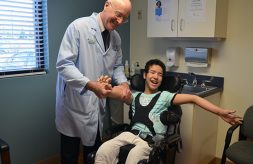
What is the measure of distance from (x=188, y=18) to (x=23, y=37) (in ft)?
4.85

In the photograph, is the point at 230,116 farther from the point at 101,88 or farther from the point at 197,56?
the point at 197,56

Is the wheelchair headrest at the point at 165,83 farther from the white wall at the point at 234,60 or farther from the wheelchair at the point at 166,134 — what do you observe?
the white wall at the point at 234,60

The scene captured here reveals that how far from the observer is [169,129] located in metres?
2.01

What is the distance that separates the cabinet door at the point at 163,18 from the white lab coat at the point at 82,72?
2.68 feet

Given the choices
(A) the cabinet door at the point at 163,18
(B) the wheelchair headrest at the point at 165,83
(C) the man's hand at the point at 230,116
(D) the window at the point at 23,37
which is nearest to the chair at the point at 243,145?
(C) the man's hand at the point at 230,116

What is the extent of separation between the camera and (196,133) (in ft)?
7.69

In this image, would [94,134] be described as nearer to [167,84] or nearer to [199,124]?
[167,84]

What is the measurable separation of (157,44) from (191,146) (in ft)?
4.06

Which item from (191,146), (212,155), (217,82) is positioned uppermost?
(217,82)

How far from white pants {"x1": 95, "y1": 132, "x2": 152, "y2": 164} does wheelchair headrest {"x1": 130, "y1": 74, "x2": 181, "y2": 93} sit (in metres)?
0.47

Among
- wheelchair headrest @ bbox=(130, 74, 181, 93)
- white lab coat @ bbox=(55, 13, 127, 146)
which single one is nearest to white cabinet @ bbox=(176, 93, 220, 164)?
wheelchair headrest @ bbox=(130, 74, 181, 93)

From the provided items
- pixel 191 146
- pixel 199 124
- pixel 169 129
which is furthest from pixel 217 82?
pixel 169 129

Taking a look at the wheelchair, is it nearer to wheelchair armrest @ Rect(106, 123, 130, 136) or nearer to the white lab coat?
wheelchair armrest @ Rect(106, 123, 130, 136)

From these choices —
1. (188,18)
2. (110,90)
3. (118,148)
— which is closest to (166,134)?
(118,148)
